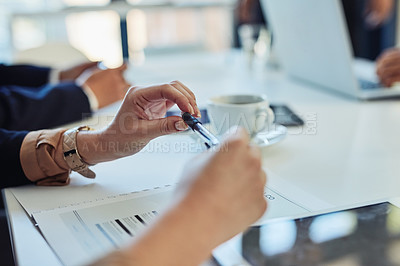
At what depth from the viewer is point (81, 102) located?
43.4 inches

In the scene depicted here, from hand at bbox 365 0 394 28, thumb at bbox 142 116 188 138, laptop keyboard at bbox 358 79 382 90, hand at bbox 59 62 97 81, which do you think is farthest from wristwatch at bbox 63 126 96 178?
hand at bbox 365 0 394 28

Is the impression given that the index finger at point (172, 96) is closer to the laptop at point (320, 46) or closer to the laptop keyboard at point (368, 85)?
the laptop at point (320, 46)

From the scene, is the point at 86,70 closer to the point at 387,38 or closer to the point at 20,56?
the point at 20,56

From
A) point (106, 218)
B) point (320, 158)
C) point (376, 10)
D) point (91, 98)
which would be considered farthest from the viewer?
point (376, 10)

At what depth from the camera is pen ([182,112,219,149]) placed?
65 cm

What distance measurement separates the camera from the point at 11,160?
2.52 feet

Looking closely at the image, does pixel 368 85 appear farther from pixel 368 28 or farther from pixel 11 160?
pixel 368 28

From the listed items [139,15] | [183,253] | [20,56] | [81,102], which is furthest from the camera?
[139,15]

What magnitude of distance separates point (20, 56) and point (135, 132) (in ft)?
3.92

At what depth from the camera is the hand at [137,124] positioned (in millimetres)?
747

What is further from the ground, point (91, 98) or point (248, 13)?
point (248, 13)

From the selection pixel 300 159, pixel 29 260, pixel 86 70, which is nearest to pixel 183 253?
pixel 29 260

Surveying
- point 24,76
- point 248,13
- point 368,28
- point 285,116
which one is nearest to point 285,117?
point 285,116

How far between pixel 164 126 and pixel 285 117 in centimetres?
41
